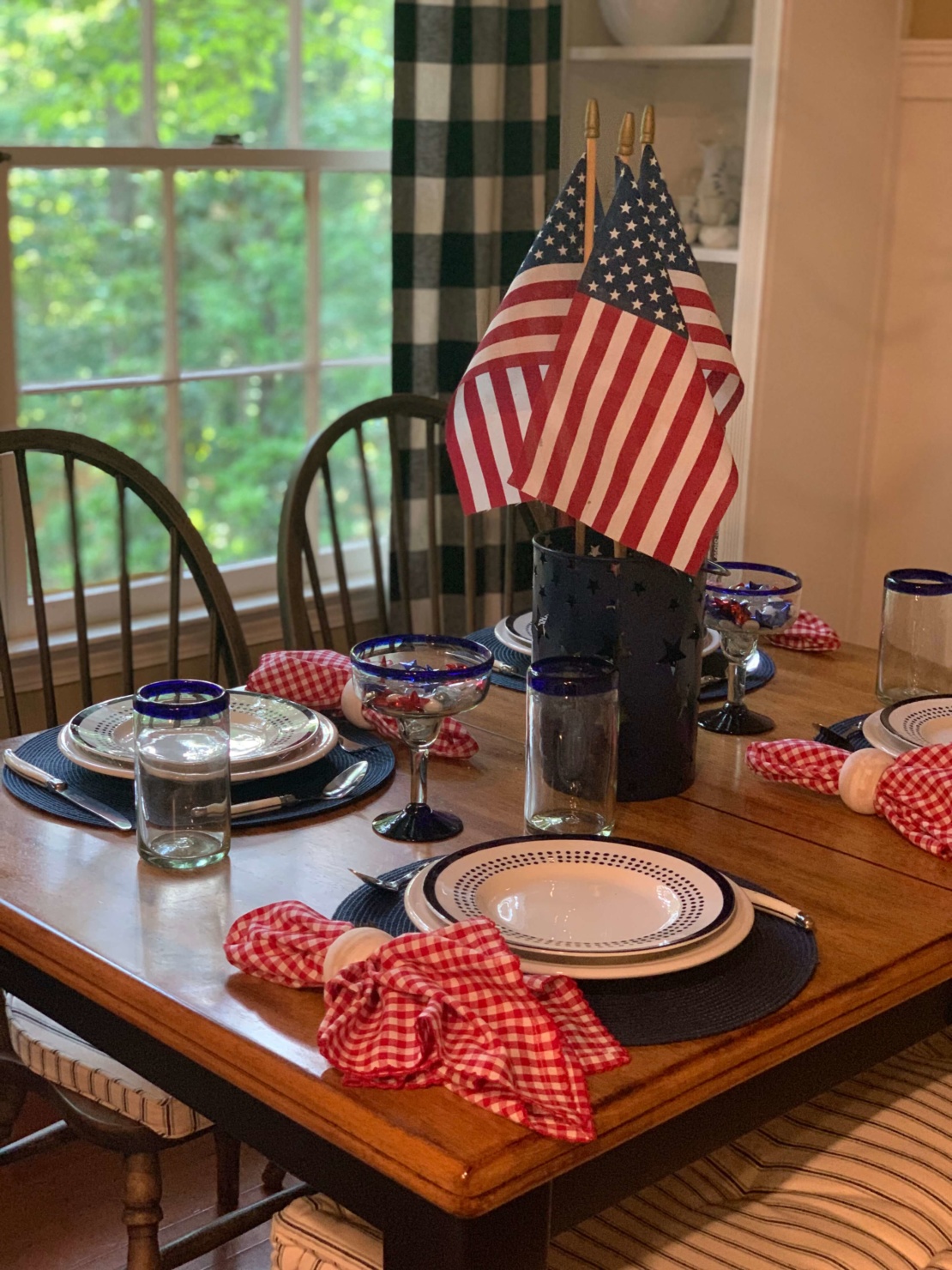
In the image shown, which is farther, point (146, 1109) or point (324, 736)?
point (324, 736)

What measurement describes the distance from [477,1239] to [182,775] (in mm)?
489

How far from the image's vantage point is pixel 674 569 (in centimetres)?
146

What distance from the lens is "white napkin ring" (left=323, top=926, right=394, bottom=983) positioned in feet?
3.48

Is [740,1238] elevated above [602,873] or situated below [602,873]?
below

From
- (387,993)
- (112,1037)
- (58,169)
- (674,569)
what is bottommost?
(112,1037)

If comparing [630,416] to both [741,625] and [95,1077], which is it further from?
[95,1077]

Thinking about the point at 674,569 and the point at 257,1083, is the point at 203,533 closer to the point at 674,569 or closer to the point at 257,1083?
the point at 674,569

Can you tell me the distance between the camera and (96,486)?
265cm

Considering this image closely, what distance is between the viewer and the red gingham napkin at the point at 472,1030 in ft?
3.10

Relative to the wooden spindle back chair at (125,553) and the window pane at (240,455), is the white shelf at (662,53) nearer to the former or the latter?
the window pane at (240,455)

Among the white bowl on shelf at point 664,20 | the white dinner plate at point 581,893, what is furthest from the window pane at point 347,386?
the white dinner plate at point 581,893

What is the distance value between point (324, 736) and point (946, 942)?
2.11 ft

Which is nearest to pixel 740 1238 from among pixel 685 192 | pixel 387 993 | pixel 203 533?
pixel 387 993

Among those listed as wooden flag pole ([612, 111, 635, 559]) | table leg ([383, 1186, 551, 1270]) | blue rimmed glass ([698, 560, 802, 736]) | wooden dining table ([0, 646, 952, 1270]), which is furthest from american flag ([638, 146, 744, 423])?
table leg ([383, 1186, 551, 1270])
